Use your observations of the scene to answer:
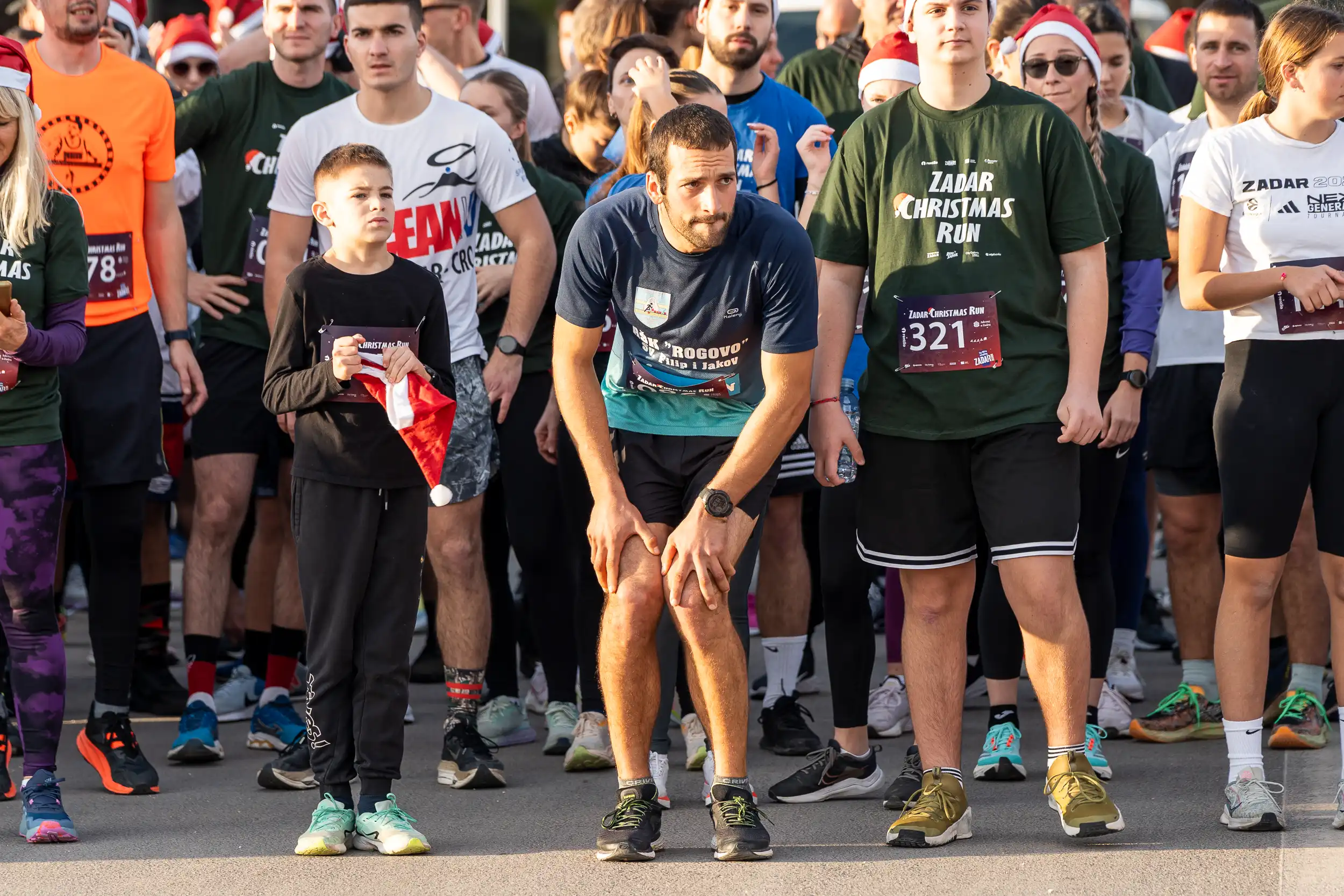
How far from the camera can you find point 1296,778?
5.12m

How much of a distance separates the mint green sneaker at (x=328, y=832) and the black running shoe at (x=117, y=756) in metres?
0.86

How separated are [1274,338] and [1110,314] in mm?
883

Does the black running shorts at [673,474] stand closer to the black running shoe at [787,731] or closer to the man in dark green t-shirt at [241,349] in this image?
the black running shoe at [787,731]

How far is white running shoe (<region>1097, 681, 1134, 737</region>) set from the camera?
231 inches

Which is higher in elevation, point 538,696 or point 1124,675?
point 1124,675

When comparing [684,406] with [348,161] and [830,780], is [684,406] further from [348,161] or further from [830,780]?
[830,780]

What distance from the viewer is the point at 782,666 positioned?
5766mm

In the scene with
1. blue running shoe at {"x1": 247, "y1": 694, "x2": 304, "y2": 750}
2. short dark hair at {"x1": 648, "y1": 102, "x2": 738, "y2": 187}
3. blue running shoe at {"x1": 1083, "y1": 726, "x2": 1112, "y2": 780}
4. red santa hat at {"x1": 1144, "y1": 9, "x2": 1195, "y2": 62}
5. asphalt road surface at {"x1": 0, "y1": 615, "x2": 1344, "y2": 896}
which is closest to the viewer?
asphalt road surface at {"x1": 0, "y1": 615, "x2": 1344, "y2": 896}

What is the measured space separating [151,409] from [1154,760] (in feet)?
10.8

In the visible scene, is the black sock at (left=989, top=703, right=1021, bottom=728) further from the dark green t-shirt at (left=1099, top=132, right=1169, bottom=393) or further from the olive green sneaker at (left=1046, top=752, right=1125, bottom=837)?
the dark green t-shirt at (left=1099, top=132, right=1169, bottom=393)

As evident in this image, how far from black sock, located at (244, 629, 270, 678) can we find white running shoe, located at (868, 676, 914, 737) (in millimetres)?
2200

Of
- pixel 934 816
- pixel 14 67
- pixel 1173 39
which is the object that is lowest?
pixel 934 816

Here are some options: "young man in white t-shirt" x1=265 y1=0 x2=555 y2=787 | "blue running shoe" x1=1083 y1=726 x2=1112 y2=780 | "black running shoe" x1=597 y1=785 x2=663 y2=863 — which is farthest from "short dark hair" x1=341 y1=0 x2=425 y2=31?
"blue running shoe" x1=1083 y1=726 x2=1112 y2=780

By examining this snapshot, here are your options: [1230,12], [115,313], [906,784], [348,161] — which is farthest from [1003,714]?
[115,313]
